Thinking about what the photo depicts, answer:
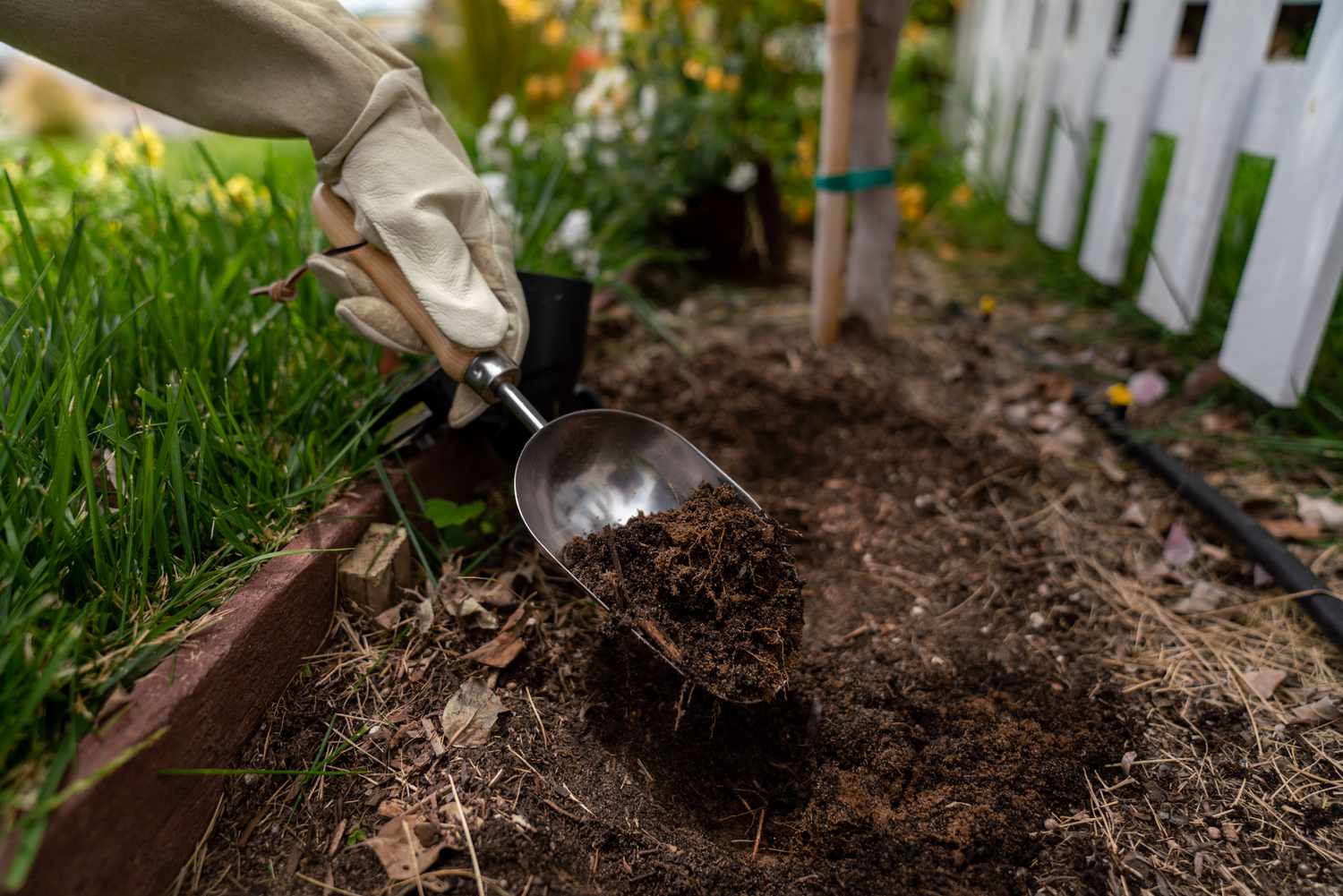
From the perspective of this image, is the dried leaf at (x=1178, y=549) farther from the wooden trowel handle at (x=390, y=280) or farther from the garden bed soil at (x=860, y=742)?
the wooden trowel handle at (x=390, y=280)

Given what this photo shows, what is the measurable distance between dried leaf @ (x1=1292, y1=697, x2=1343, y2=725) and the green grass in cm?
152

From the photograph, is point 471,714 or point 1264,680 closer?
point 471,714

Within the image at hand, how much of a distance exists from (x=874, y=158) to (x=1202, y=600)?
1.29 metres

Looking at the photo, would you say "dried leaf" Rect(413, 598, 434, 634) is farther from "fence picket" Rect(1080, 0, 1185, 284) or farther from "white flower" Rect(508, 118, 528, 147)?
"fence picket" Rect(1080, 0, 1185, 284)

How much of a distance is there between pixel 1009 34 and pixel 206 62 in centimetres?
329

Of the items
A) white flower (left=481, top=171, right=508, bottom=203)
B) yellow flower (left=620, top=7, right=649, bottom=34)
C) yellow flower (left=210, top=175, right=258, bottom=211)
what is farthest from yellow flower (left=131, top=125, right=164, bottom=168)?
yellow flower (left=620, top=7, right=649, bottom=34)

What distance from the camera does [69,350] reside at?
1145mm

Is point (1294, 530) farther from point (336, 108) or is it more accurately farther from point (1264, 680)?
point (336, 108)

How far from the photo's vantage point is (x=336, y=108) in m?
1.29

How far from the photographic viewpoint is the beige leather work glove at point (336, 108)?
47.0 inches

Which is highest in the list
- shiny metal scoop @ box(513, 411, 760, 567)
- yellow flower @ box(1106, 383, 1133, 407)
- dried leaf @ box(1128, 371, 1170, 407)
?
shiny metal scoop @ box(513, 411, 760, 567)

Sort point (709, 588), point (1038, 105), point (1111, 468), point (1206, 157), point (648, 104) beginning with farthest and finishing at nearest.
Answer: point (1038, 105)
point (648, 104)
point (1206, 157)
point (1111, 468)
point (709, 588)

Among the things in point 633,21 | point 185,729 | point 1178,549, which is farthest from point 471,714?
point 633,21

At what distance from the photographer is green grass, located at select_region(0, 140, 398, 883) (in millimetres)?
889
